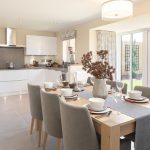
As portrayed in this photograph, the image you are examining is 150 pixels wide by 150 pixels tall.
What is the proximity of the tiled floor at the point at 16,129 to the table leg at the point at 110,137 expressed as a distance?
1271mm

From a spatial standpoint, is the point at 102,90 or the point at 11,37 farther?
the point at 11,37

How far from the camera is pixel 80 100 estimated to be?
2176mm

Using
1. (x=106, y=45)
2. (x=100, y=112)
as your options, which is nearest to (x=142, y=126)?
(x=100, y=112)

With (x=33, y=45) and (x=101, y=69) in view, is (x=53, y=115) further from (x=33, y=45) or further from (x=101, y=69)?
(x=33, y=45)

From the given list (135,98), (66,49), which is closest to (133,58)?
(66,49)

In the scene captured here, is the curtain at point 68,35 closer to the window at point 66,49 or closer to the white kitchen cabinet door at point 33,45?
the window at point 66,49

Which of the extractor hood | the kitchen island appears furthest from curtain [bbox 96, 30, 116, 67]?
the extractor hood

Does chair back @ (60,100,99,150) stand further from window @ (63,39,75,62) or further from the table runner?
window @ (63,39,75,62)

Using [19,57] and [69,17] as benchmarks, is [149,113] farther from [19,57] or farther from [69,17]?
[19,57]

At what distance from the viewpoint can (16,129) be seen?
10.2 feet

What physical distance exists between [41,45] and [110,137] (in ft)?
18.8

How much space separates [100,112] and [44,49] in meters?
5.44

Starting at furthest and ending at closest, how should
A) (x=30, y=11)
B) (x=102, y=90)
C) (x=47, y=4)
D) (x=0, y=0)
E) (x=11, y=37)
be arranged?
(x=11, y=37) → (x=30, y=11) → (x=47, y=4) → (x=0, y=0) → (x=102, y=90)

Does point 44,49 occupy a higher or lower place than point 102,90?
higher
